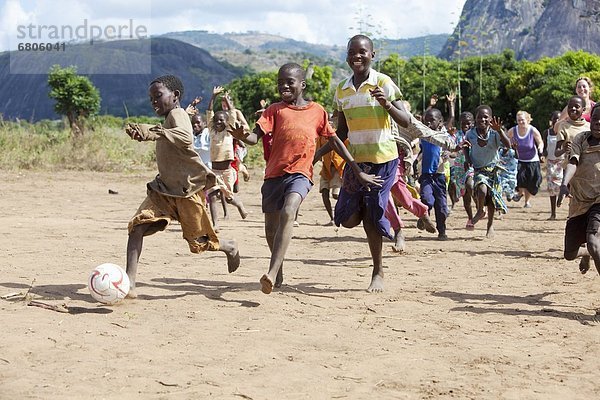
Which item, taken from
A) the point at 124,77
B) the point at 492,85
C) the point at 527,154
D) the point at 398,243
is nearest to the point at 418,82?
the point at 492,85

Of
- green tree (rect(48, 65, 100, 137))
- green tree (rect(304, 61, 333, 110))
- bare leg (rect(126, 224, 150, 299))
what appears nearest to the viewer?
bare leg (rect(126, 224, 150, 299))

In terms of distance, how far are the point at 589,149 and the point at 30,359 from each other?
4256 millimetres

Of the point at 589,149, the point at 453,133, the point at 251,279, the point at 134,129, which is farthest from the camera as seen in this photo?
the point at 453,133

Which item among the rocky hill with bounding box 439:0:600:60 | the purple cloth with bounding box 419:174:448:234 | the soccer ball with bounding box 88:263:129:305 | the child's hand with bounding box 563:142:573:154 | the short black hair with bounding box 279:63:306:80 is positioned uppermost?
the rocky hill with bounding box 439:0:600:60

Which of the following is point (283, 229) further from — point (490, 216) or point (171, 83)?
point (490, 216)

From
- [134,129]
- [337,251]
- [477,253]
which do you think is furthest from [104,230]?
[134,129]

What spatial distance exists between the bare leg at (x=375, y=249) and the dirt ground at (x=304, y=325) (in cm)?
15

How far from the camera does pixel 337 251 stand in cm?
966

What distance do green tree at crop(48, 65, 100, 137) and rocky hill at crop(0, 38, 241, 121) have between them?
75667 mm

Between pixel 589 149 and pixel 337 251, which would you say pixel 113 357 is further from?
pixel 337 251

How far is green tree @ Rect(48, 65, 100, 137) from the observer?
3172cm

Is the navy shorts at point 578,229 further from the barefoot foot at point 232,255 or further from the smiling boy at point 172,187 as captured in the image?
the smiling boy at point 172,187

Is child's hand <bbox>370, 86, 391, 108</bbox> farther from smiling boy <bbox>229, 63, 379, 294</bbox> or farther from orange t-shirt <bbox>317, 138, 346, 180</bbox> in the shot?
orange t-shirt <bbox>317, 138, 346, 180</bbox>

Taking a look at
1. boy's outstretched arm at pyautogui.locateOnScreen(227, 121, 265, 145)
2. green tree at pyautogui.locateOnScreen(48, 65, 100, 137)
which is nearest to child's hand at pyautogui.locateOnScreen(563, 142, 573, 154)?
boy's outstretched arm at pyautogui.locateOnScreen(227, 121, 265, 145)
